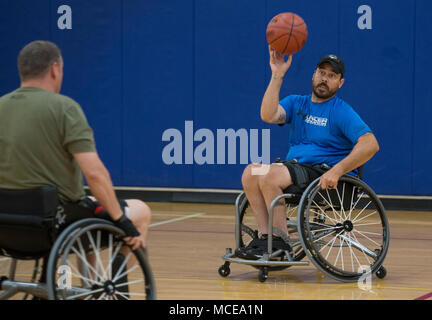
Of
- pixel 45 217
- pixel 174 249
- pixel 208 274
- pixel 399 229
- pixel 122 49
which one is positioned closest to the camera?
pixel 45 217

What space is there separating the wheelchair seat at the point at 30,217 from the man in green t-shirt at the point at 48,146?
42 millimetres

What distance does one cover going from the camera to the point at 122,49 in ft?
23.2

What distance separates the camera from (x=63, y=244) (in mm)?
2219

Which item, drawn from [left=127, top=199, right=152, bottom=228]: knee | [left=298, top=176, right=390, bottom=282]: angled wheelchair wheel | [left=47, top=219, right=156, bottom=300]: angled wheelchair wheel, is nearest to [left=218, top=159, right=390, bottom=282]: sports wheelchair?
[left=298, top=176, right=390, bottom=282]: angled wheelchair wheel

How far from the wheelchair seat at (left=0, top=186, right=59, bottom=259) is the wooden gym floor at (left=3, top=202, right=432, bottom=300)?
0.91 meters

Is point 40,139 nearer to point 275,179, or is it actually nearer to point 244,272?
point 275,179

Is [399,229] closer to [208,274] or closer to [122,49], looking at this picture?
Result: [208,274]

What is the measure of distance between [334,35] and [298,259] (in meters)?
3.32

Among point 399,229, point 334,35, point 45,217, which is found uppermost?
point 334,35

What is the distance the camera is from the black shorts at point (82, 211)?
2408mm

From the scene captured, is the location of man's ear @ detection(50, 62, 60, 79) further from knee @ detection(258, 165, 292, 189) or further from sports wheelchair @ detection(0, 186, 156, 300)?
knee @ detection(258, 165, 292, 189)

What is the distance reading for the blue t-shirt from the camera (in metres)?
3.57

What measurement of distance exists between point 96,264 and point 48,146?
411 millimetres

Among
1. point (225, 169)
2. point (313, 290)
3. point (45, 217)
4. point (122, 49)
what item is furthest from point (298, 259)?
point (122, 49)
